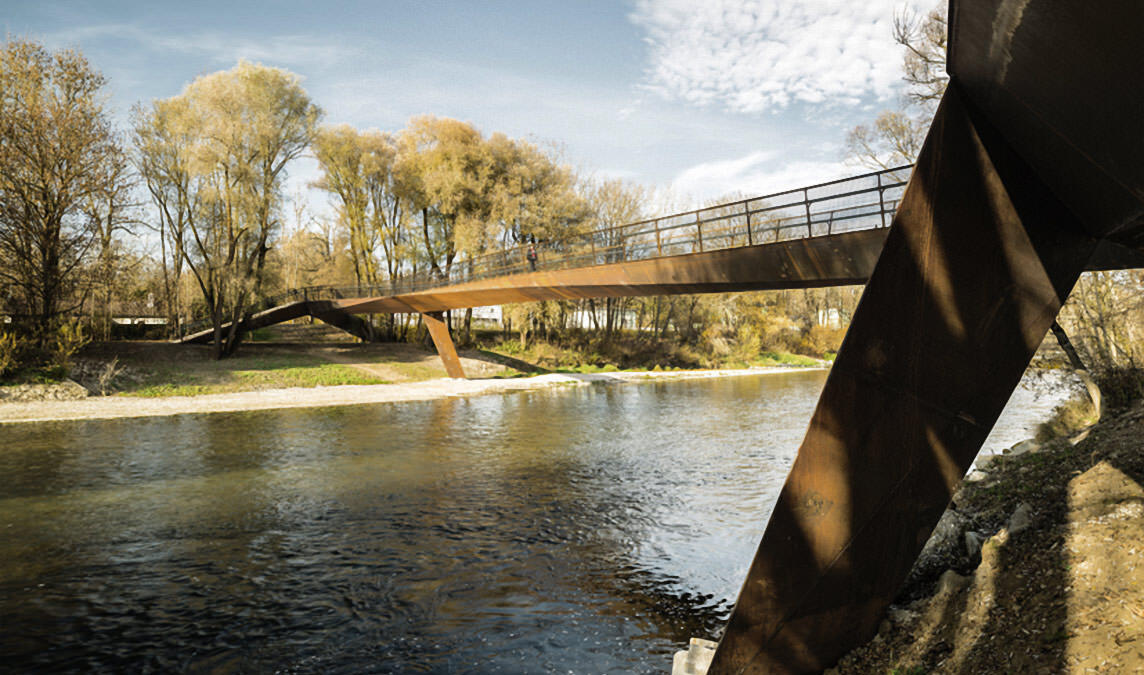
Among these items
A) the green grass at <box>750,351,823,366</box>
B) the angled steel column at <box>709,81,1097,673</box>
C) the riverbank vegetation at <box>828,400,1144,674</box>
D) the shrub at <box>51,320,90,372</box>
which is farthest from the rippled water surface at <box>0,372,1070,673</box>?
the green grass at <box>750,351,823,366</box>

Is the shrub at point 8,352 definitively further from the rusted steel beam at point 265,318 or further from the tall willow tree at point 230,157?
the rusted steel beam at point 265,318

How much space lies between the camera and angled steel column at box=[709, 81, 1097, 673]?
364 centimetres

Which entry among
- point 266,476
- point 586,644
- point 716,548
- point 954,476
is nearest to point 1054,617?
point 954,476

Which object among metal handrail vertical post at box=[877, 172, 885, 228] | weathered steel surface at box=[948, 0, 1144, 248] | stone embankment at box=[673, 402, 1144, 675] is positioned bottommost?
stone embankment at box=[673, 402, 1144, 675]

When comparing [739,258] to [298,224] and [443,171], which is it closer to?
[443,171]

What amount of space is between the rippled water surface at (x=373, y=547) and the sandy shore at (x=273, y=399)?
2.77 metres

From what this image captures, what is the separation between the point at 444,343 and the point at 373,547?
78.0 feet

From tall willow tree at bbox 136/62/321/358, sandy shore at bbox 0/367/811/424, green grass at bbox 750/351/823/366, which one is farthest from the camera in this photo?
green grass at bbox 750/351/823/366

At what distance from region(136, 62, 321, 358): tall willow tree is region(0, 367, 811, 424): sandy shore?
7.10 m

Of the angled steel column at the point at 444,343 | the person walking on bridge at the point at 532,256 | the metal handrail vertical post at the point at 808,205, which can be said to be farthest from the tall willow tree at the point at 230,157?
the metal handrail vertical post at the point at 808,205

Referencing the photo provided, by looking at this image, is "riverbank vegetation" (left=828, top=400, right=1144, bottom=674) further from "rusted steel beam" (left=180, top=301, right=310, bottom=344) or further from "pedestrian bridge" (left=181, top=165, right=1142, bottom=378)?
"rusted steel beam" (left=180, top=301, right=310, bottom=344)

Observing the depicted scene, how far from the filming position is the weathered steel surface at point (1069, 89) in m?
2.27

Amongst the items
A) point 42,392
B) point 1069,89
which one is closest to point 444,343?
point 42,392

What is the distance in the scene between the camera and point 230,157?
91.1 feet
